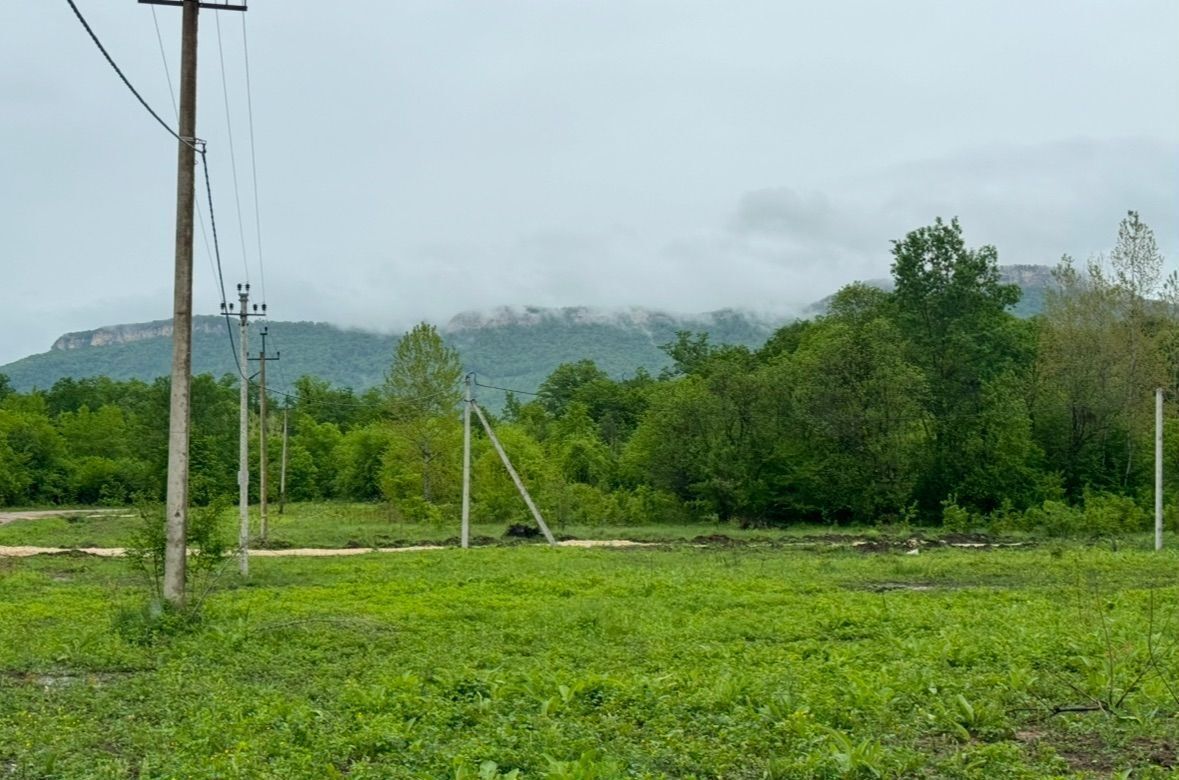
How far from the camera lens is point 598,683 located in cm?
952

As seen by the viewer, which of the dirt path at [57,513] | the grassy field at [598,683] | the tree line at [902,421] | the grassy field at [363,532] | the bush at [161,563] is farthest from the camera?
the dirt path at [57,513]

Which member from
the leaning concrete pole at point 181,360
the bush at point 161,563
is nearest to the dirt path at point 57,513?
the bush at point 161,563

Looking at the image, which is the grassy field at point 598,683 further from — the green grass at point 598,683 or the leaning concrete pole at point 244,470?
the leaning concrete pole at point 244,470

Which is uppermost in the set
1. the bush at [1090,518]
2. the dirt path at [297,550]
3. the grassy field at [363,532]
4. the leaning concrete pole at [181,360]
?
the leaning concrete pole at [181,360]

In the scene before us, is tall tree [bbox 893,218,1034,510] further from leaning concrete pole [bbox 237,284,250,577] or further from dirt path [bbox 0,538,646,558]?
leaning concrete pole [bbox 237,284,250,577]

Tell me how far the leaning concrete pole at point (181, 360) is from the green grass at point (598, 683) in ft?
3.18

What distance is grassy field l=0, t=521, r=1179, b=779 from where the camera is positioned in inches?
289

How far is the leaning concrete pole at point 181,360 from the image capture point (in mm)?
14383

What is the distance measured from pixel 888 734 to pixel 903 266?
150 feet

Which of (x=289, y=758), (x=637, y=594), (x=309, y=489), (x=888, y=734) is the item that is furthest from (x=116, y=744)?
(x=309, y=489)

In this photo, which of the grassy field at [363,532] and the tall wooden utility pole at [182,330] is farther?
the grassy field at [363,532]

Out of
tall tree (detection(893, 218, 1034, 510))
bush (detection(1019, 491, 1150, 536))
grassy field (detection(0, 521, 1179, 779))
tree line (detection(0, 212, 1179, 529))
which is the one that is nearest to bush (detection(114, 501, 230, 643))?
grassy field (detection(0, 521, 1179, 779))

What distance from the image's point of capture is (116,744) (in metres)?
8.19

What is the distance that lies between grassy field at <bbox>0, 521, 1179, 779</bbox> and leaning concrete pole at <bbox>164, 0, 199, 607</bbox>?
91 centimetres
